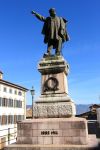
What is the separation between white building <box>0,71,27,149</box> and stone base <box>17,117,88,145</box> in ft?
89.6

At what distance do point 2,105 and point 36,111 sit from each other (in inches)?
1233

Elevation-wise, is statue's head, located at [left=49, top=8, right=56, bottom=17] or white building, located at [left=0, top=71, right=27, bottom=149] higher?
statue's head, located at [left=49, top=8, right=56, bottom=17]

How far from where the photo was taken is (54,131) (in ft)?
32.8

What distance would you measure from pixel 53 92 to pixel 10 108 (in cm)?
3482

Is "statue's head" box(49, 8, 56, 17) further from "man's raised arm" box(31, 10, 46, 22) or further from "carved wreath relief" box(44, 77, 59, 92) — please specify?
"carved wreath relief" box(44, 77, 59, 92)

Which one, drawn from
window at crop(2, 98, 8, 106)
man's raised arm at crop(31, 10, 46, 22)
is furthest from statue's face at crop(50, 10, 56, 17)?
window at crop(2, 98, 8, 106)

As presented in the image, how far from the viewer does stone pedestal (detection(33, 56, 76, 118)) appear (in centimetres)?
1052

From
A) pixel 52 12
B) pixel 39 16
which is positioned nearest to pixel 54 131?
pixel 39 16

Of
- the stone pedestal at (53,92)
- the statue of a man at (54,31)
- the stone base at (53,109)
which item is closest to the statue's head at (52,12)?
the statue of a man at (54,31)

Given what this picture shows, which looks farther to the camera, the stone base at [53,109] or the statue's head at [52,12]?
the statue's head at [52,12]

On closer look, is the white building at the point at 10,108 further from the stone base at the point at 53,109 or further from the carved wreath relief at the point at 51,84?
the stone base at the point at 53,109

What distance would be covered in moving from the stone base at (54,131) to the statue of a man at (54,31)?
3.34m

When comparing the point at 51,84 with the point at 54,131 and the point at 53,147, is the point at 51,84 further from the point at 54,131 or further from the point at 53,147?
the point at 53,147

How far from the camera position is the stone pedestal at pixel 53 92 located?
414 inches
